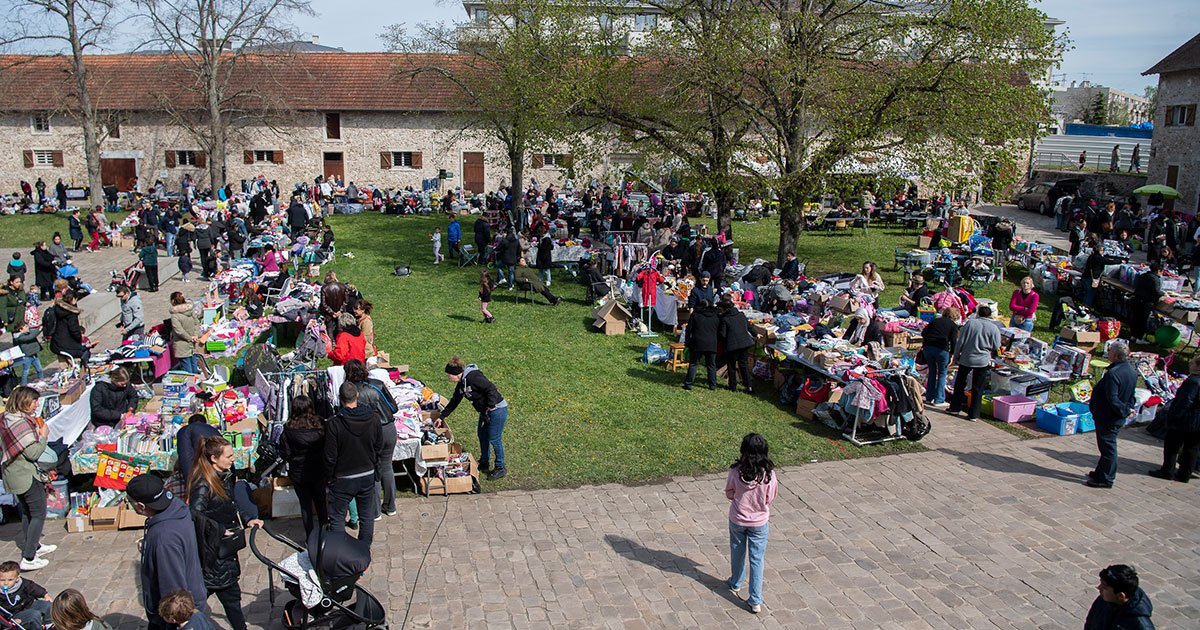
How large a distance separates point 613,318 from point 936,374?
570 cm

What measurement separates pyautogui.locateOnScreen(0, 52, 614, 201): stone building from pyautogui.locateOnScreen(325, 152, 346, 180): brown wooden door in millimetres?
45

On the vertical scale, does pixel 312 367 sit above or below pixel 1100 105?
below

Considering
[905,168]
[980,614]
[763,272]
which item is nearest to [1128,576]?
[980,614]

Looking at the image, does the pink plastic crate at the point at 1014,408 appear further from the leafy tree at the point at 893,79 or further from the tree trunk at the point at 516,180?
the tree trunk at the point at 516,180

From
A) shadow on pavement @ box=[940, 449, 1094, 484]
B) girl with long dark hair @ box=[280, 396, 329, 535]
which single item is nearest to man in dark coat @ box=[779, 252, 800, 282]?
shadow on pavement @ box=[940, 449, 1094, 484]

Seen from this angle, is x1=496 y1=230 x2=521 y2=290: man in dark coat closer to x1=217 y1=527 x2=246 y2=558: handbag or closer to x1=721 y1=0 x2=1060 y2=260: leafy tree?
x1=721 y1=0 x2=1060 y2=260: leafy tree

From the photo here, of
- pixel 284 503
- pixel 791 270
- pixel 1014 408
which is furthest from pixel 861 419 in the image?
pixel 791 270

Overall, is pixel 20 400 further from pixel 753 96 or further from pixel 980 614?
pixel 753 96

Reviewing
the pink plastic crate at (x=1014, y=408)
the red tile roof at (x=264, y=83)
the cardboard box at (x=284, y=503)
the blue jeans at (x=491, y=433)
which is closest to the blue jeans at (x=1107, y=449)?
the pink plastic crate at (x=1014, y=408)

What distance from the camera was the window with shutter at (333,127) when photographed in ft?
123

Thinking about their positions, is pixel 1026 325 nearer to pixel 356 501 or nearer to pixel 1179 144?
pixel 356 501

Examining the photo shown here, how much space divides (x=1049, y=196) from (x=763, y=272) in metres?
20.5

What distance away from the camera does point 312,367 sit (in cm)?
1026

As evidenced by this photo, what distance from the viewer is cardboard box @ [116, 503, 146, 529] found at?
7.67 metres
